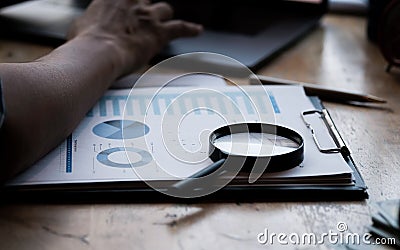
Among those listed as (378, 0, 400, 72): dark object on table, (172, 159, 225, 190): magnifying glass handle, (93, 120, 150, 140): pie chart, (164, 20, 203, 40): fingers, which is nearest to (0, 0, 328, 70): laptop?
(164, 20, 203, 40): fingers

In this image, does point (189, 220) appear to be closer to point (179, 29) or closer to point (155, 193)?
point (155, 193)

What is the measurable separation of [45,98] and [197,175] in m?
0.17

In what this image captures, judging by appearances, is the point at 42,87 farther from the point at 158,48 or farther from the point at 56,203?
the point at 158,48

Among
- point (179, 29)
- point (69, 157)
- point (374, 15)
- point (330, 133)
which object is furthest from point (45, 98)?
point (374, 15)

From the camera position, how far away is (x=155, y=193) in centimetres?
66

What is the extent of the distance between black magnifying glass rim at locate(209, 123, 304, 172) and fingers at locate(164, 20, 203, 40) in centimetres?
42

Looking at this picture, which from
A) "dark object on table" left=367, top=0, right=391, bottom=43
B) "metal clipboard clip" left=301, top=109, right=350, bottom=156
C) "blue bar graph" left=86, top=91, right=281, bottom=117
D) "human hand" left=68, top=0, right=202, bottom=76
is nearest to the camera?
"metal clipboard clip" left=301, top=109, right=350, bottom=156

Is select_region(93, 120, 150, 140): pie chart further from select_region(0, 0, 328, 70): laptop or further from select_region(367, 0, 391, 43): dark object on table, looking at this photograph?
select_region(367, 0, 391, 43): dark object on table

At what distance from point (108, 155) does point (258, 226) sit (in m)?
0.19

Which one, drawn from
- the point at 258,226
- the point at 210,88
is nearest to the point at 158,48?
the point at 210,88

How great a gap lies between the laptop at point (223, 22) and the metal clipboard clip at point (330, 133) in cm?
23

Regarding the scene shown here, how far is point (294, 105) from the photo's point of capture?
0.86 meters


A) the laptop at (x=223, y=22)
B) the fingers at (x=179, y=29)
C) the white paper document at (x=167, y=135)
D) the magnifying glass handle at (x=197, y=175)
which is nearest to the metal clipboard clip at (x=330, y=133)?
the white paper document at (x=167, y=135)

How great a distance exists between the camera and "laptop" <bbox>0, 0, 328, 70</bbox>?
115cm
